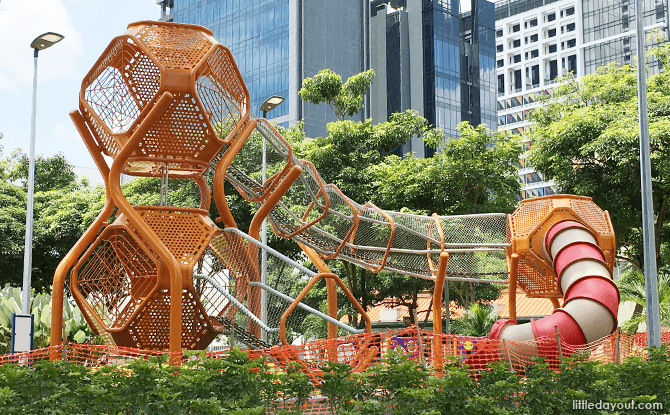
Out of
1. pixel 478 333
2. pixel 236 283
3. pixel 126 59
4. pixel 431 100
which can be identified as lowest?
pixel 478 333

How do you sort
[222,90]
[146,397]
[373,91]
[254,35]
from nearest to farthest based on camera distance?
[146,397], [222,90], [254,35], [373,91]

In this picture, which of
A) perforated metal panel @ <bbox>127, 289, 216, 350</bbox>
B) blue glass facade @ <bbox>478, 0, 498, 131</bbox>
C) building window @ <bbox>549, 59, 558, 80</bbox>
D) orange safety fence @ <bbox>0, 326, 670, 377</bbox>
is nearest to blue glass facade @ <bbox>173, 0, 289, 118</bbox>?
blue glass facade @ <bbox>478, 0, 498, 131</bbox>

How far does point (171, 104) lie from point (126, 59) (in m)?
1.13

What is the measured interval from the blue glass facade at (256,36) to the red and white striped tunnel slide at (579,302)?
51740mm

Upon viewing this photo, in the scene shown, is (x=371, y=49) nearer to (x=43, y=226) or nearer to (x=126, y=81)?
(x=43, y=226)

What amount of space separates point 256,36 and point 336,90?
42.6 meters

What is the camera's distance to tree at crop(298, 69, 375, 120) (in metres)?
27.5

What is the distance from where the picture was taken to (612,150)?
20.0m

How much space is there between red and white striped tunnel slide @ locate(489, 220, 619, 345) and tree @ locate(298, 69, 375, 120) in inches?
581

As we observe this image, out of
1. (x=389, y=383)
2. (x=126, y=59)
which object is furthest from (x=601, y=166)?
(x=389, y=383)

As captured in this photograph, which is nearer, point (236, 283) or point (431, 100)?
point (236, 283)

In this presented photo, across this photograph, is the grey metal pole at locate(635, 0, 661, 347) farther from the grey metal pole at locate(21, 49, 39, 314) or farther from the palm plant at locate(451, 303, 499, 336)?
the grey metal pole at locate(21, 49, 39, 314)

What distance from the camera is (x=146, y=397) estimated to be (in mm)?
5934

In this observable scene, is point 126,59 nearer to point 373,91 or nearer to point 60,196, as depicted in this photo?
point 60,196
